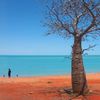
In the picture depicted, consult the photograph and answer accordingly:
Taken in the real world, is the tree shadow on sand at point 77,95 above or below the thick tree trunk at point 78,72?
below

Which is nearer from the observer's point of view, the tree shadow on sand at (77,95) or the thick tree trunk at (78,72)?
the tree shadow on sand at (77,95)

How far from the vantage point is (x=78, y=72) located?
1927 centimetres

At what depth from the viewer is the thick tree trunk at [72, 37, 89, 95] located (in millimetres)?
19203

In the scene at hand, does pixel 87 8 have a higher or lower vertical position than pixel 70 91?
higher

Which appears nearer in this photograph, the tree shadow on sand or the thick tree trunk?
the tree shadow on sand

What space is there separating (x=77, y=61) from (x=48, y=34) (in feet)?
7.24

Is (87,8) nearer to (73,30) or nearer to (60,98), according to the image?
(73,30)

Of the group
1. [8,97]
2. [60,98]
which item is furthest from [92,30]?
[8,97]

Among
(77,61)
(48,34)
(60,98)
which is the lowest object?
(60,98)

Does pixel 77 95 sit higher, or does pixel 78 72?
pixel 78 72

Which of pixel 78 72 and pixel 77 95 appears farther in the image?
pixel 78 72

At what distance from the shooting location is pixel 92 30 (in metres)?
19.4

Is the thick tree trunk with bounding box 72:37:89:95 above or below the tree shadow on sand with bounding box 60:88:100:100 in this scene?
above

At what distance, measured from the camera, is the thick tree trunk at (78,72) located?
19203 millimetres
